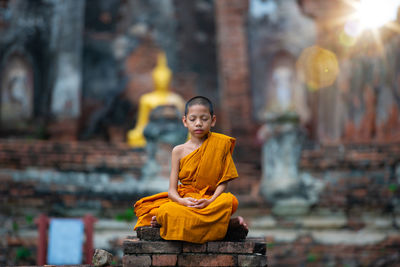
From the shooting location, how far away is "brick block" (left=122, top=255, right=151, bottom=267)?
2377 mm

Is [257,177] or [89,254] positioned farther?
[257,177]

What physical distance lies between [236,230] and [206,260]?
0.25 meters

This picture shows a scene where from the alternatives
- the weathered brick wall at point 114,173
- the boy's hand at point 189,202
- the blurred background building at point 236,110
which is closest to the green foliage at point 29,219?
the blurred background building at point 236,110

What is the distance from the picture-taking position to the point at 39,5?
37.3 feet

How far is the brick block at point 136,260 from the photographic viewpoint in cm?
238

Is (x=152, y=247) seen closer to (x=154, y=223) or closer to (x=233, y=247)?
(x=154, y=223)

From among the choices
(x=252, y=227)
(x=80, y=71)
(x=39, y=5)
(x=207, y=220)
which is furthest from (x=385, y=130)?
(x=39, y=5)

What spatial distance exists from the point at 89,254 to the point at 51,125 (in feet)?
20.5

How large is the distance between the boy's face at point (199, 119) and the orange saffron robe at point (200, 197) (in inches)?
2.7

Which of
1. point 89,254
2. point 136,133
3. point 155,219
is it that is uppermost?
point 136,133

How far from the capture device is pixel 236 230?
2.50 metres

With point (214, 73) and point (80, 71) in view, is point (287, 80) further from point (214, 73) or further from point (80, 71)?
point (80, 71)

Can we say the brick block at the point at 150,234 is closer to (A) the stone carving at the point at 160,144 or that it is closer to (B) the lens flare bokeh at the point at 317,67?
(A) the stone carving at the point at 160,144

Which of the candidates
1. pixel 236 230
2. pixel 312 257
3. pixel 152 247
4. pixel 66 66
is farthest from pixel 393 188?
pixel 66 66
